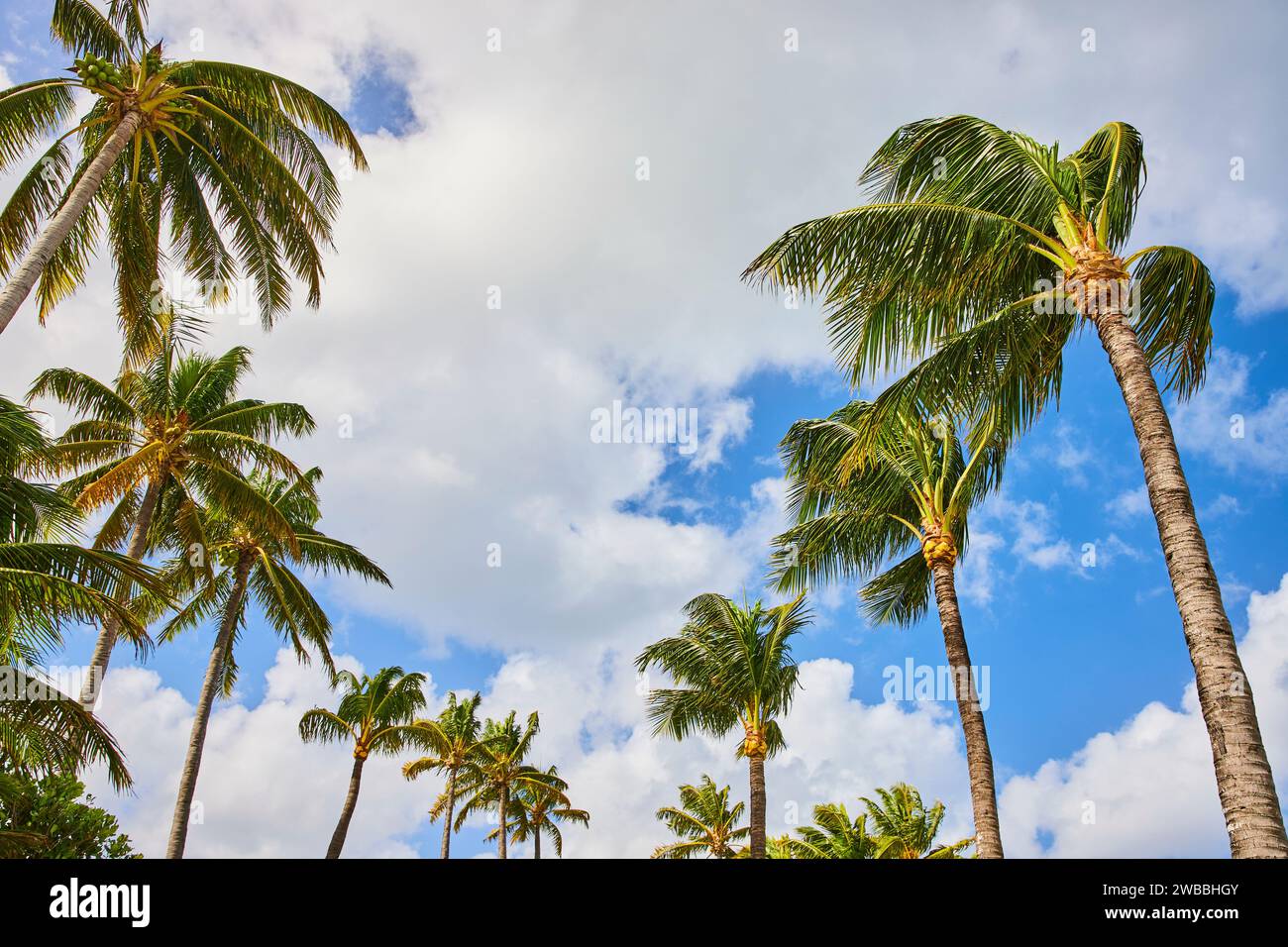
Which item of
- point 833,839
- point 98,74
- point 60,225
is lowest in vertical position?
point 833,839

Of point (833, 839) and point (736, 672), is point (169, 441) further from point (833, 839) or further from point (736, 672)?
point (833, 839)

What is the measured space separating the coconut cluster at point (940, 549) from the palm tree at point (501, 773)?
28127mm

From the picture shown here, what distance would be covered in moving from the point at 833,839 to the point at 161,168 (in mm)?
29696

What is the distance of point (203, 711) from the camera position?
1795 cm

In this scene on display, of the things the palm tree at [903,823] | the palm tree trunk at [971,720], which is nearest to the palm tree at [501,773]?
the palm tree at [903,823]

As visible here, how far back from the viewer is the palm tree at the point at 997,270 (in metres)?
8.07

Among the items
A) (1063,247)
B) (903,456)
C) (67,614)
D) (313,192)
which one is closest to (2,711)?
(67,614)

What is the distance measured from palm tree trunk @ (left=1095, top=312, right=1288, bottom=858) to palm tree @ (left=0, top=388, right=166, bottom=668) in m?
9.16

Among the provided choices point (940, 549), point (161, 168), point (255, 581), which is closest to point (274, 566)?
point (255, 581)

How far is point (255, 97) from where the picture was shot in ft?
38.5

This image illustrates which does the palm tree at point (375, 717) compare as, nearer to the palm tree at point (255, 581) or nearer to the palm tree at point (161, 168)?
the palm tree at point (255, 581)

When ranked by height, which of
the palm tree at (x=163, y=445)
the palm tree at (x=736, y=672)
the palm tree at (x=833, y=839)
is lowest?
the palm tree at (x=833, y=839)
